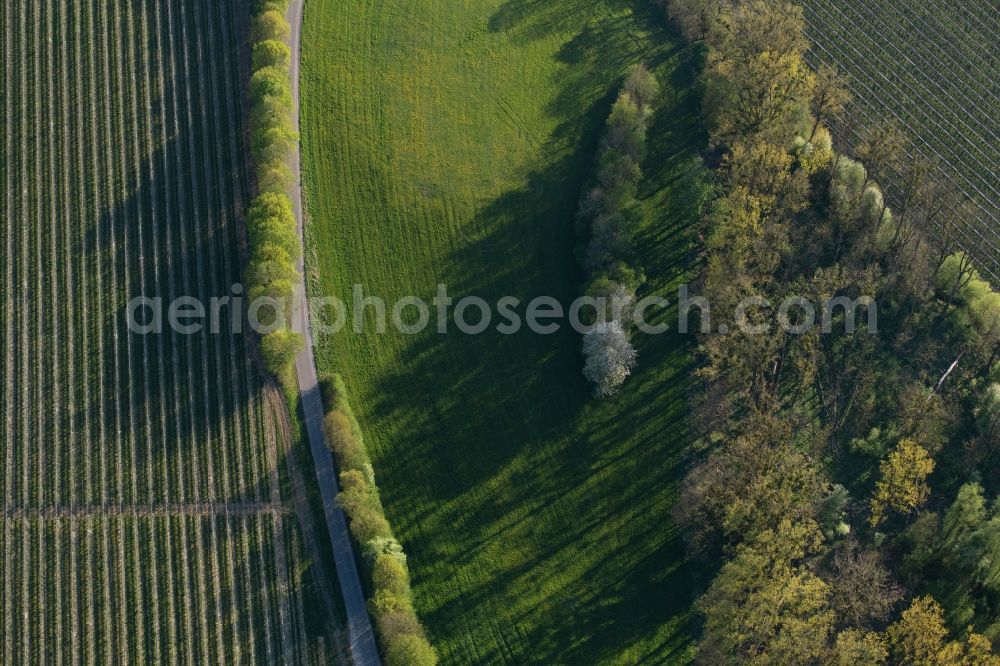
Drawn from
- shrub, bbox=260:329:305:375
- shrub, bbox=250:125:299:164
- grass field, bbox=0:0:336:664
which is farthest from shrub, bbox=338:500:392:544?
shrub, bbox=250:125:299:164

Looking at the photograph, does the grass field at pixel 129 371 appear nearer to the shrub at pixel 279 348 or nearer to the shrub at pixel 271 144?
the shrub at pixel 279 348

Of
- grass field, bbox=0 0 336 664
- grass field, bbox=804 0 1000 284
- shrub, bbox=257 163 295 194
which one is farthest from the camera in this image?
grass field, bbox=804 0 1000 284

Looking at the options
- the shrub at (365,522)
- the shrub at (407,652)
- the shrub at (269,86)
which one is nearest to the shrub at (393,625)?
the shrub at (407,652)

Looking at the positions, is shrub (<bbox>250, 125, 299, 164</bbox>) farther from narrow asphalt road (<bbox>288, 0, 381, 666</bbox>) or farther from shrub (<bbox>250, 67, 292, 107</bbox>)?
narrow asphalt road (<bbox>288, 0, 381, 666</bbox>)

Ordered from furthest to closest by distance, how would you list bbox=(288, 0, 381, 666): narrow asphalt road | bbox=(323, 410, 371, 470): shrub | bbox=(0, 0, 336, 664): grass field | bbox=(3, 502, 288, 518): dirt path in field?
bbox=(323, 410, 371, 470): shrub, bbox=(3, 502, 288, 518): dirt path in field, bbox=(0, 0, 336, 664): grass field, bbox=(288, 0, 381, 666): narrow asphalt road

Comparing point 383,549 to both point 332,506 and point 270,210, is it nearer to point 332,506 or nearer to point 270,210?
point 332,506

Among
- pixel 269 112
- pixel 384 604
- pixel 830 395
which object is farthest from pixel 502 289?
pixel 830 395

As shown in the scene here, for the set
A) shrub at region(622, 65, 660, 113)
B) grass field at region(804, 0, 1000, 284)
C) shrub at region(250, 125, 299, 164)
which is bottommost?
shrub at region(250, 125, 299, 164)
